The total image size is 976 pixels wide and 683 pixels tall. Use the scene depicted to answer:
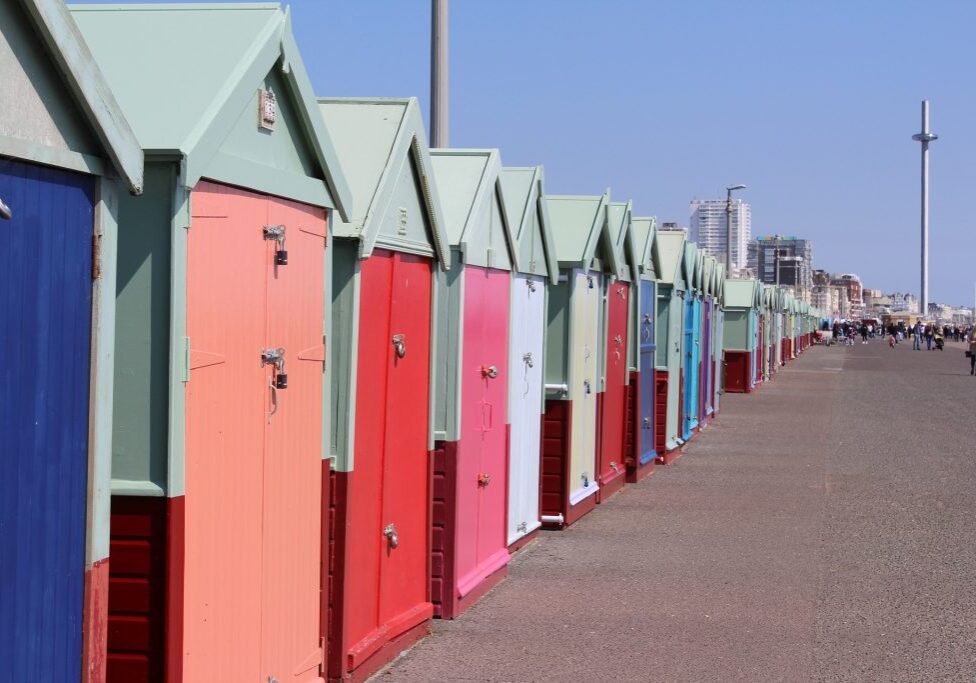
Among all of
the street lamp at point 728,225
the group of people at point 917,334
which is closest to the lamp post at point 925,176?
the group of people at point 917,334

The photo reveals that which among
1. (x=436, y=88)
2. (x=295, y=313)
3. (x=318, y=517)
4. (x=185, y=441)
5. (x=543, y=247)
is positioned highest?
(x=436, y=88)

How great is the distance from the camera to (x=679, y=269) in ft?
59.8

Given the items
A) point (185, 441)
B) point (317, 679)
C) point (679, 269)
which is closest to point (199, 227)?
point (185, 441)

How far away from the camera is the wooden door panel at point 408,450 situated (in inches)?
272

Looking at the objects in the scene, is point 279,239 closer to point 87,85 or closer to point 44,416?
point 87,85

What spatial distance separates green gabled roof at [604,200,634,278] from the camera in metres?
13.1

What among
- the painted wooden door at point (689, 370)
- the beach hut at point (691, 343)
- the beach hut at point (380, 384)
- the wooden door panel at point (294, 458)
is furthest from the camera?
the painted wooden door at point (689, 370)

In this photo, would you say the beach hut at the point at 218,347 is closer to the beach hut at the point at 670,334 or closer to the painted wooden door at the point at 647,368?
the painted wooden door at the point at 647,368

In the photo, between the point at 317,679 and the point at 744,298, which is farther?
the point at 744,298

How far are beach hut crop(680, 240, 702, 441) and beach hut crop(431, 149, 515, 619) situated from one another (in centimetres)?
997

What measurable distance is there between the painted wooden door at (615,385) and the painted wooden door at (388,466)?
5975mm

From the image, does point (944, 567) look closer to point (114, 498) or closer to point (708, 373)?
point (114, 498)

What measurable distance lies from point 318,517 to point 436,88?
17.3ft

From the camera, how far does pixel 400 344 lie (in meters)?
6.95
